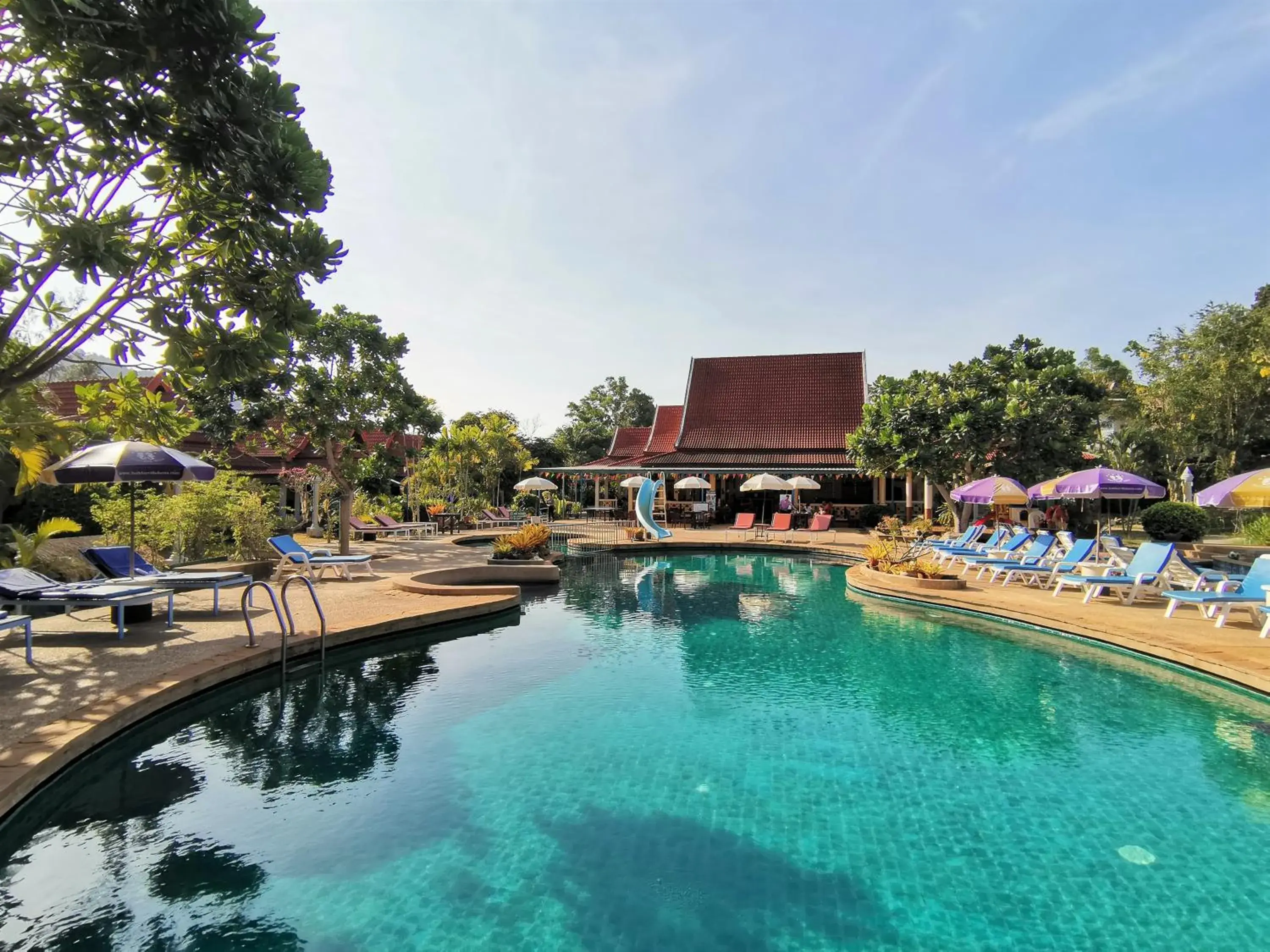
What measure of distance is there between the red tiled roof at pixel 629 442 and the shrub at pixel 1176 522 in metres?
20.2

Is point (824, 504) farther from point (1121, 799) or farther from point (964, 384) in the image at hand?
point (1121, 799)

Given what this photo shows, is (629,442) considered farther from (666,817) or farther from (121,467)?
(666,817)

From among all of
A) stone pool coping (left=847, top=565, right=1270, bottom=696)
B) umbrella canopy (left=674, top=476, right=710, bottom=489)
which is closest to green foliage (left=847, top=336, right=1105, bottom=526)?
umbrella canopy (left=674, top=476, right=710, bottom=489)

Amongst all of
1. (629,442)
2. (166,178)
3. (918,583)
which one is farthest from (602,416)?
(166,178)

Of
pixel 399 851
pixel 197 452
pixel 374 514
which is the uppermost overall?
pixel 197 452

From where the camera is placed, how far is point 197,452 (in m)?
22.7

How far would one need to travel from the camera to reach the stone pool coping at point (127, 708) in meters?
4.14

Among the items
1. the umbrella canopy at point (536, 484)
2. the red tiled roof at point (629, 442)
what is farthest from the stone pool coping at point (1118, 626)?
the red tiled roof at point (629, 442)

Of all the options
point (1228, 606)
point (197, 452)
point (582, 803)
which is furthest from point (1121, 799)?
point (197, 452)

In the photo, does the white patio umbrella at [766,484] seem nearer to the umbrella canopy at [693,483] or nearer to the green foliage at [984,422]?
the umbrella canopy at [693,483]

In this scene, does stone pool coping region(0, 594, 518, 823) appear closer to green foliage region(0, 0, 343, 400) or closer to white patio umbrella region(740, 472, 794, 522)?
green foliage region(0, 0, 343, 400)

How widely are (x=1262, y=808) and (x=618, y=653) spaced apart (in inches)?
238

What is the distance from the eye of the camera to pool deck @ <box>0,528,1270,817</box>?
4836mm

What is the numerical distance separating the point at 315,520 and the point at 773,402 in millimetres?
19064
